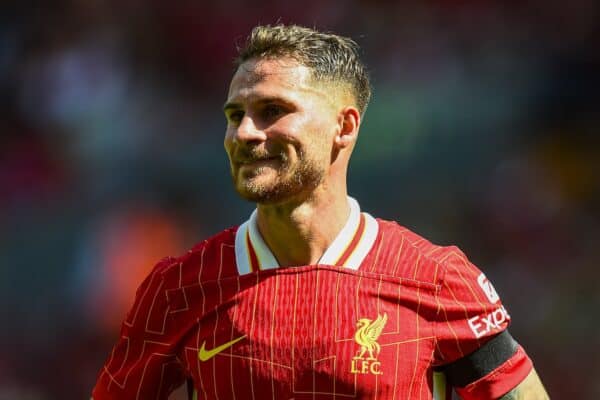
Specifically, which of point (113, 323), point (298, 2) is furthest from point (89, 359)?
point (298, 2)

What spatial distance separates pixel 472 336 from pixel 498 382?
0.16 metres

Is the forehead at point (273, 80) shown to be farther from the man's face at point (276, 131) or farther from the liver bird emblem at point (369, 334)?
the liver bird emblem at point (369, 334)

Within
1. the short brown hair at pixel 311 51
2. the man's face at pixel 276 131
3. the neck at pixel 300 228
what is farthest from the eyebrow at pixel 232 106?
the neck at pixel 300 228

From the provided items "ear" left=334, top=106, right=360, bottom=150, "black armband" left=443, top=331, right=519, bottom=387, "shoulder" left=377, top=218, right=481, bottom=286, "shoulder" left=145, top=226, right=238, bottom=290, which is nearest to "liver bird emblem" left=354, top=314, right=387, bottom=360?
"shoulder" left=377, top=218, right=481, bottom=286

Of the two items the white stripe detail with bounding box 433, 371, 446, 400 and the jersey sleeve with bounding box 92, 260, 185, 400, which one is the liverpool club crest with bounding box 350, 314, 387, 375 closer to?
the white stripe detail with bounding box 433, 371, 446, 400

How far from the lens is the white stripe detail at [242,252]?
99.3 inches

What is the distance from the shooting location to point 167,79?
688 centimetres

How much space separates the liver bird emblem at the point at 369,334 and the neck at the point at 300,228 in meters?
0.25

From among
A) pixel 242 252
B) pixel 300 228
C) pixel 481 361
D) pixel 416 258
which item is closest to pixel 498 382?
pixel 481 361

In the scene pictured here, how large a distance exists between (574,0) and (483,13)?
625 millimetres

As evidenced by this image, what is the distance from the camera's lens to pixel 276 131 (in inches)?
95.0

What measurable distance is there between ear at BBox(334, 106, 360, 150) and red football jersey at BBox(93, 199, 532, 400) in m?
0.23

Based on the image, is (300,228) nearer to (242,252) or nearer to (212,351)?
(242,252)

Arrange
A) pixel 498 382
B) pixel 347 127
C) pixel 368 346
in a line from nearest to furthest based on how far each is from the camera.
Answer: pixel 368 346, pixel 498 382, pixel 347 127
